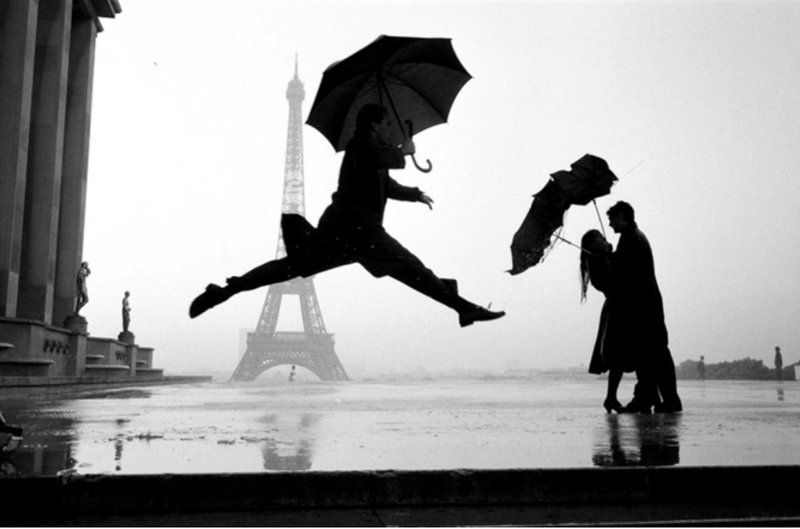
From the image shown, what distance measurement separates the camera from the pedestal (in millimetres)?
23469

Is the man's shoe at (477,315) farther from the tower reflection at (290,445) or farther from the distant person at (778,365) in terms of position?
the distant person at (778,365)

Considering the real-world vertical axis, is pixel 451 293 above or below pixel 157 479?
above

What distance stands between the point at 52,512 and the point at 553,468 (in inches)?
78.5

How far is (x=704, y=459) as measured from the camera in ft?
11.4

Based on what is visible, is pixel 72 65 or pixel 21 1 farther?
pixel 72 65

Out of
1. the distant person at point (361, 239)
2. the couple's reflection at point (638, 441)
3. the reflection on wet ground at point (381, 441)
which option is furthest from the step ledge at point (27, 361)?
the couple's reflection at point (638, 441)

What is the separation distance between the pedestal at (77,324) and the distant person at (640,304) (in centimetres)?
2031

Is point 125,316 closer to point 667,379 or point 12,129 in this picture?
point 12,129

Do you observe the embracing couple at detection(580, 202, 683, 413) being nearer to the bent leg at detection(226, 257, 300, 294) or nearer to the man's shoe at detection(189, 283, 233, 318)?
the bent leg at detection(226, 257, 300, 294)

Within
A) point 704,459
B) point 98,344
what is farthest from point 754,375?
point 704,459

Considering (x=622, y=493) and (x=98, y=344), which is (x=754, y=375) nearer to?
(x=98, y=344)

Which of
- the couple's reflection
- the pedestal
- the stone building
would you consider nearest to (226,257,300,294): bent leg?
the couple's reflection

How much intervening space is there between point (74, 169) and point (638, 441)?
2843cm

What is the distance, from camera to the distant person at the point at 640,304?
6.95m
